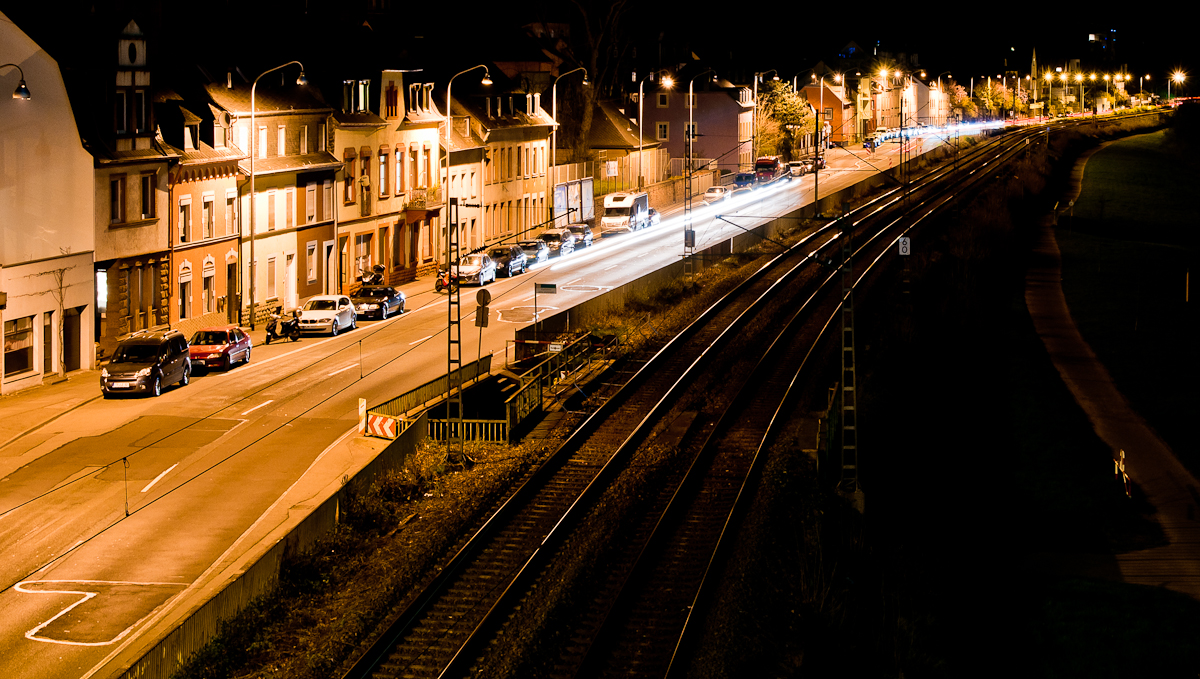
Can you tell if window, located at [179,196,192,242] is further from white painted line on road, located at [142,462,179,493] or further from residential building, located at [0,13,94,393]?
white painted line on road, located at [142,462,179,493]

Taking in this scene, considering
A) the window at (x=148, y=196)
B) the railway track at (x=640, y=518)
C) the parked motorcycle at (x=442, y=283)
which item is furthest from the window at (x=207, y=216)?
the railway track at (x=640, y=518)

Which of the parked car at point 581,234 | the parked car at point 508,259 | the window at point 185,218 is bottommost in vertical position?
the parked car at point 508,259

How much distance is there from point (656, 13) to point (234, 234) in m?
96.6

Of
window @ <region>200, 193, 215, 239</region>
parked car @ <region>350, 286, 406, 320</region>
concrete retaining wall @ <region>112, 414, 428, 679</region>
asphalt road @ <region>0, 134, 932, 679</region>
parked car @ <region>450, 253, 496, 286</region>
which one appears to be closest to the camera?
concrete retaining wall @ <region>112, 414, 428, 679</region>

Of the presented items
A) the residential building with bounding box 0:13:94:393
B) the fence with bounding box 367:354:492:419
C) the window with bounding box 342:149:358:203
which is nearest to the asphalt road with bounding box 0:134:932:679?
the fence with bounding box 367:354:492:419

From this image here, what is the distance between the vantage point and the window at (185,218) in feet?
153

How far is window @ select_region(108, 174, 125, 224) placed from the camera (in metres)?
42.9

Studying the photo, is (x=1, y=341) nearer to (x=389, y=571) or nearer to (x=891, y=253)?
(x=389, y=571)

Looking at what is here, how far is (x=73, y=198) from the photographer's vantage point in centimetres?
4091

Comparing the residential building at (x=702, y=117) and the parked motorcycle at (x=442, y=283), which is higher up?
the residential building at (x=702, y=117)

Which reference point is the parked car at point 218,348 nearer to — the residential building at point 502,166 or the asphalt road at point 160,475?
the asphalt road at point 160,475

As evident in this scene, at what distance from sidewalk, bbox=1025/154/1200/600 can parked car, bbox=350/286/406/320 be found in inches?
1033

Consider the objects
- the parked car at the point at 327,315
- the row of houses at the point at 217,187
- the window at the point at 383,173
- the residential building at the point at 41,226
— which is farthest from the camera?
the window at the point at 383,173

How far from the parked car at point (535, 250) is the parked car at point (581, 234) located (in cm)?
399
